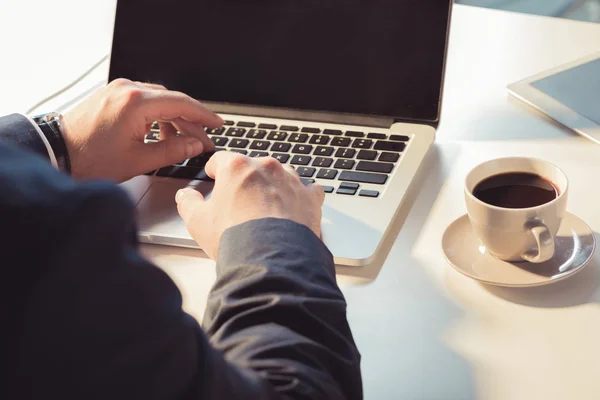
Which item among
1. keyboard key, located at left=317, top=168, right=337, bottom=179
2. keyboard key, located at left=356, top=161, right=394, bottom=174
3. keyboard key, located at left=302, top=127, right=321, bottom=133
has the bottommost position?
keyboard key, located at left=317, top=168, right=337, bottom=179

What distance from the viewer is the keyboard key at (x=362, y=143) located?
879 mm

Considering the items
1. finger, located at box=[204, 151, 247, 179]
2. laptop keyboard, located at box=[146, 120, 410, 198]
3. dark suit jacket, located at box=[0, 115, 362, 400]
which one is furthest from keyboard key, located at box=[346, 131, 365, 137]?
dark suit jacket, located at box=[0, 115, 362, 400]

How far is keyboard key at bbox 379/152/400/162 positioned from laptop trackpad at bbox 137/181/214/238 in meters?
0.20

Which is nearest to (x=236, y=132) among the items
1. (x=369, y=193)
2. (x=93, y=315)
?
(x=369, y=193)

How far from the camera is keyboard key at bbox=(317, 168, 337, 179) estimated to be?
832 millimetres

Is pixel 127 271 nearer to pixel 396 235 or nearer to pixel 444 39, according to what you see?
pixel 396 235

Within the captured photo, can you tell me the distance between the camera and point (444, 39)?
2.88 feet

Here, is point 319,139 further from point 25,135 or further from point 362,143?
point 25,135

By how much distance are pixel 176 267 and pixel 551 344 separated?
0.37 meters

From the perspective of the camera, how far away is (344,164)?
850 mm

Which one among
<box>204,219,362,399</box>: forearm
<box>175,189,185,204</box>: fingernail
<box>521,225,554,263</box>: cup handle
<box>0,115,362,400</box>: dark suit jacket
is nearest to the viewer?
<box>0,115,362,400</box>: dark suit jacket

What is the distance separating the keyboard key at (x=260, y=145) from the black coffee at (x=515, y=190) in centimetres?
30

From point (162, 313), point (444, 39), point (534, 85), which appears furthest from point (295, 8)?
point (162, 313)

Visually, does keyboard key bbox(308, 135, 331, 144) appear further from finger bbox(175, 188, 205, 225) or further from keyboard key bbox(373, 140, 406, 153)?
finger bbox(175, 188, 205, 225)
